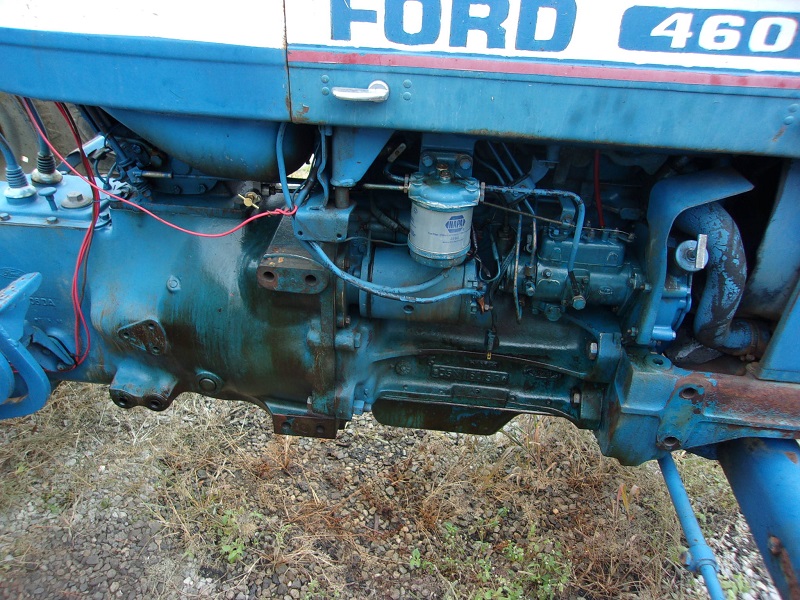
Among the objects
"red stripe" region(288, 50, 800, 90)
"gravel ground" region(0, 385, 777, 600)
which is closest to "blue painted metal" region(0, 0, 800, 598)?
"red stripe" region(288, 50, 800, 90)

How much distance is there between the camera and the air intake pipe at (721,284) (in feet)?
5.06

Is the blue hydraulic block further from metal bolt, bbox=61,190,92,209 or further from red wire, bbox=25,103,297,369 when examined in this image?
metal bolt, bbox=61,190,92,209

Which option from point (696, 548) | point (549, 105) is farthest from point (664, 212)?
point (696, 548)

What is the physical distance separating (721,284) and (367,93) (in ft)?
3.42

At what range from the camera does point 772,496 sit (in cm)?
151

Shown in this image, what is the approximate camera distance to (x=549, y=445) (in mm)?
2637

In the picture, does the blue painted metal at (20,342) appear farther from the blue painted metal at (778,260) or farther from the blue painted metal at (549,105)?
the blue painted metal at (778,260)

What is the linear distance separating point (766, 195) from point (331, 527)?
1804 millimetres

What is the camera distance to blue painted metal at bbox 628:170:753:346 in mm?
1492

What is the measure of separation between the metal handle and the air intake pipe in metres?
0.85

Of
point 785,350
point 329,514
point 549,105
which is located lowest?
point 329,514

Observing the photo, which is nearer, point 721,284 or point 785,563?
point 785,563

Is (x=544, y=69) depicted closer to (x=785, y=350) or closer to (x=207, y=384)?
(x=785, y=350)

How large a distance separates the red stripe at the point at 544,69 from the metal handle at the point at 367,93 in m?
0.05
